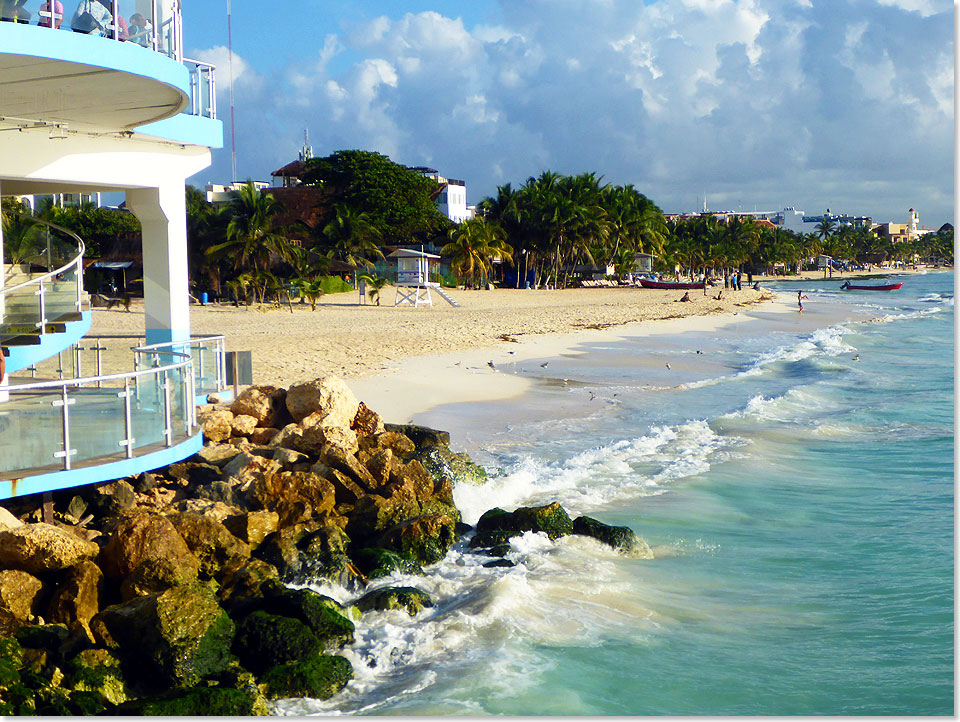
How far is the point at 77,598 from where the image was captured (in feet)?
24.0

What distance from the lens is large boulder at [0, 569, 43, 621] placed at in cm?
712

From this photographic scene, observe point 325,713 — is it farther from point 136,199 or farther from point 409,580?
point 136,199

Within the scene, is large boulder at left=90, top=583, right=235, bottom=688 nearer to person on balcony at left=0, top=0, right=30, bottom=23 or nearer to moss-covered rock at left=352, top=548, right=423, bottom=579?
moss-covered rock at left=352, top=548, right=423, bottom=579

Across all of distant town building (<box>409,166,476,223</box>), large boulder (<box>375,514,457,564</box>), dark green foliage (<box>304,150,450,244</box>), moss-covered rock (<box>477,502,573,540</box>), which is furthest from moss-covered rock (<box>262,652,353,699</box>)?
distant town building (<box>409,166,476,223</box>)

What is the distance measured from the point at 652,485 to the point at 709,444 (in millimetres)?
3202

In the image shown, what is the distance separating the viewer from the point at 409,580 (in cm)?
927

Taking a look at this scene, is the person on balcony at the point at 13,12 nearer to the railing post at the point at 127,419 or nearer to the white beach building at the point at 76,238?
the white beach building at the point at 76,238

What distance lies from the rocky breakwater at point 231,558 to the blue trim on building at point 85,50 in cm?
397

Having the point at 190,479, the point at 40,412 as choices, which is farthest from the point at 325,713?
the point at 190,479

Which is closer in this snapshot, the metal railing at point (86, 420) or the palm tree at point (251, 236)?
the metal railing at point (86, 420)

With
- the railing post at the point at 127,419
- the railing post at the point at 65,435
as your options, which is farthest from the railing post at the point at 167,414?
the railing post at the point at 65,435

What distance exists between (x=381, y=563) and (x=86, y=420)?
3.20 meters

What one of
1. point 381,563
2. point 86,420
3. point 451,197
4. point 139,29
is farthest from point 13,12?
point 451,197

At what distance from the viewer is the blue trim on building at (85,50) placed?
7.45m
